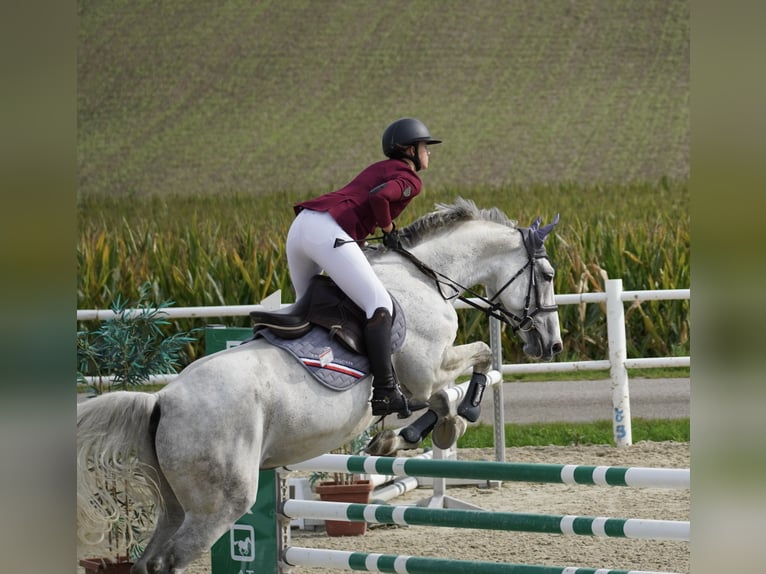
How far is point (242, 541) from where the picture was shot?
426 cm

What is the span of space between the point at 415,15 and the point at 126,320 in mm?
46419

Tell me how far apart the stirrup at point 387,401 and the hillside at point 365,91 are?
1313 inches

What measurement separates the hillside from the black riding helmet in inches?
1297

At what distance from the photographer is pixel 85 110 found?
42156 millimetres

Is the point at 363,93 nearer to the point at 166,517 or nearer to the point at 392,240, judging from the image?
the point at 392,240

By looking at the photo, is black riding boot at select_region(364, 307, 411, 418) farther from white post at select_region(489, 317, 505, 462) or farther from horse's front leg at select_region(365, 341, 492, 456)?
white post at select_region(489, 317, 505, 462)

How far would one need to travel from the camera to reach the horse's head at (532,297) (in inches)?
151

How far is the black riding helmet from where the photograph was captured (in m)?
3.54

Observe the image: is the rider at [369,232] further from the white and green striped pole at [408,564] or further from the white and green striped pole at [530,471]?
the white and green striped pole at [408,564]

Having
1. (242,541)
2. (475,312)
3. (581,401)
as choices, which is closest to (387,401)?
(242,541)

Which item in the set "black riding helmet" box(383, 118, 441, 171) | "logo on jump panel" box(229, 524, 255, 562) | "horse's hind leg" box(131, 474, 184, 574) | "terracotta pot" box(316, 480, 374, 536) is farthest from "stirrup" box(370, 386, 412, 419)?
"terracotta pot" box(316, 480, 374, 536)

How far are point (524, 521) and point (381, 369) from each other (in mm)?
794

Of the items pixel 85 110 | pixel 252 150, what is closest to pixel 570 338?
pixel 252 150

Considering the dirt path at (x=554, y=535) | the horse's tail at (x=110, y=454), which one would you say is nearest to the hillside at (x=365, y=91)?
the dirt path at (x=554, y=535)
